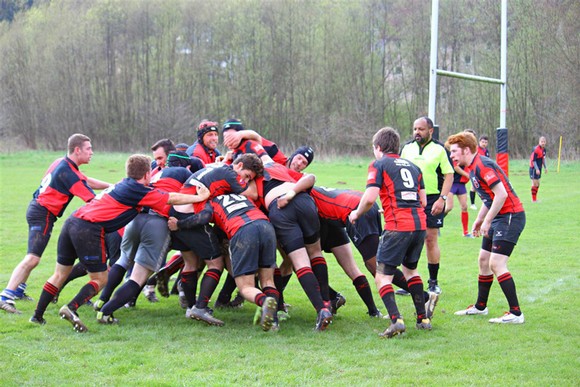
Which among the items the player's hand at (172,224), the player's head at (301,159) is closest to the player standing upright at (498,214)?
the player's head at (301,159)

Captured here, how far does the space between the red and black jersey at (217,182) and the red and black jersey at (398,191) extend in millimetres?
1378

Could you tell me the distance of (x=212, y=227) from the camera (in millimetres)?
6945

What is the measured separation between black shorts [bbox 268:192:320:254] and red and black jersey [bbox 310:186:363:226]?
8.8 inches

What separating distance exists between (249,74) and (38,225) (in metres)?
A: 44.2

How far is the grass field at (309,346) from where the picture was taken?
498 cm

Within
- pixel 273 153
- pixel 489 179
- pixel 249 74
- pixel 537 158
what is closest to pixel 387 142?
pixel 489 179

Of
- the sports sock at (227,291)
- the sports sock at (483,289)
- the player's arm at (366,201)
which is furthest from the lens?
Answer: the sports sock at (227,291)

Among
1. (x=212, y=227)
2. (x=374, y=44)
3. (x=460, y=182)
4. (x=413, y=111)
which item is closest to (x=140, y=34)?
(x=374, y=44)

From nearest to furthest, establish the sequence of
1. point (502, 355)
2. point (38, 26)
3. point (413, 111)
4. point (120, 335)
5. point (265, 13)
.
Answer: point (502, 355) → point (120, 335) → point (413, 111) → point (265, 13) → point (38, 26)

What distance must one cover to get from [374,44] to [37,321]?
A: 142ft

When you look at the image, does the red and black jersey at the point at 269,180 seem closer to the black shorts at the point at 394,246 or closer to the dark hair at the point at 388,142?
the dark hair at the point at 388,142

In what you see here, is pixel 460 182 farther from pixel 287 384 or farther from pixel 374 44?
pixel 374 44

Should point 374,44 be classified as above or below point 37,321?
above

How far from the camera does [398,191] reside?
6195 mm
